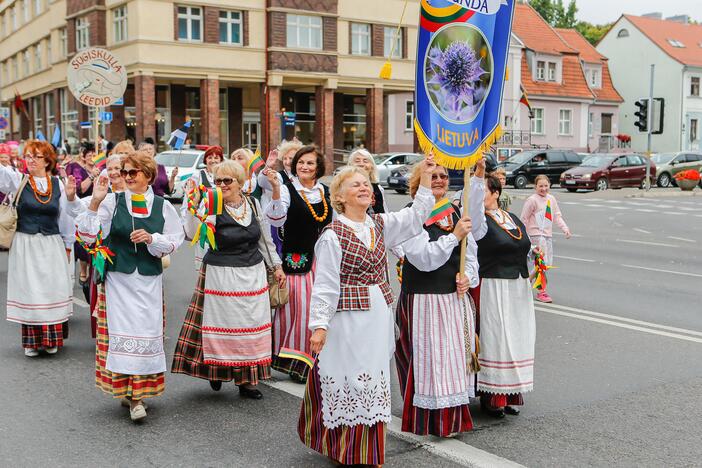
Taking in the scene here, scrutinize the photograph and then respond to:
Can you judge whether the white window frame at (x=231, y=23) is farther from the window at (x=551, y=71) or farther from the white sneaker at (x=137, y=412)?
the white sneaker at (x=137, y=412)

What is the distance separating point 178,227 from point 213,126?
3457 cm

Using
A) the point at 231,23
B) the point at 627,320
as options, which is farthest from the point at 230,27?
the point at 627,320

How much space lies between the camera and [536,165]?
116ft

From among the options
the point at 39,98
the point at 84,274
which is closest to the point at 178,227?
the point at 84,274

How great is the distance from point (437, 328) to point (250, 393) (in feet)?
6.08

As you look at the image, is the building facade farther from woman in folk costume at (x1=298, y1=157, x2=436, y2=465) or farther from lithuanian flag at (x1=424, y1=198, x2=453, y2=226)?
woman in folk costume at (x1=298, y1=157, x2=436, y2=465)

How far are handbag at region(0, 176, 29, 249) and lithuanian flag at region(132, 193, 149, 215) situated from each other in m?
2.27

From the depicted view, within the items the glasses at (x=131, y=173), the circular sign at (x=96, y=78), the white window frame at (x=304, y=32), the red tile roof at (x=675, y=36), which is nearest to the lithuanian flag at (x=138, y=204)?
the glasses at (x=131, y=173)

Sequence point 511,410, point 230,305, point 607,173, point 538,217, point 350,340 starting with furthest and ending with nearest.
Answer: point 607,173 < point 538,217 < point 230,305 < point 511,410 < point 350,340

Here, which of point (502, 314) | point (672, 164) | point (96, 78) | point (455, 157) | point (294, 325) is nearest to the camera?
point (455, 157)

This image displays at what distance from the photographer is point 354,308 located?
4.69 m

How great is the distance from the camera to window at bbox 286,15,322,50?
1622 inches

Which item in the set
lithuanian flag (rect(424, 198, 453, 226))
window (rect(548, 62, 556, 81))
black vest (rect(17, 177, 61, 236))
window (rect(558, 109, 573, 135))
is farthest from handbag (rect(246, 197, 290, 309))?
window (rect(548, 62, 556, 81))

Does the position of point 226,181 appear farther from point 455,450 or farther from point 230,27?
point 230,27
